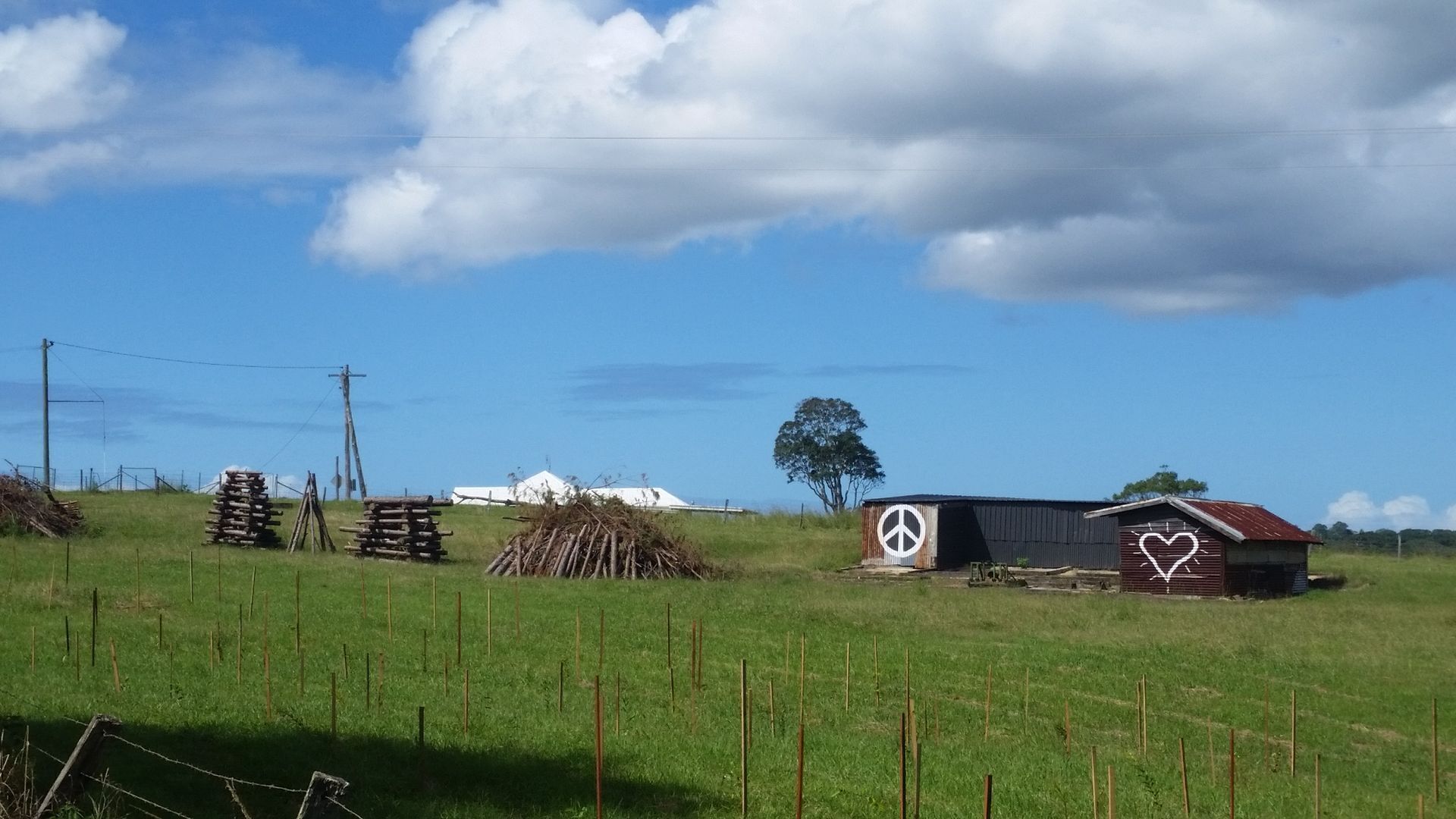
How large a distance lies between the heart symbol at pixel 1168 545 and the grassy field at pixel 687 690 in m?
5.40

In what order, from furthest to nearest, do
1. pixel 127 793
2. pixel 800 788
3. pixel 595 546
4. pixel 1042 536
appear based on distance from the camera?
1. pixel 1042 536
2. pixel 595 546
3. pixel 800 788
4. pixel 127 793

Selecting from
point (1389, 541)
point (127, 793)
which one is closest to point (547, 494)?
point (127, 793)

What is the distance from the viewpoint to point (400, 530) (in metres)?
Answer: 41.4

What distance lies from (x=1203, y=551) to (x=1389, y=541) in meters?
48.0

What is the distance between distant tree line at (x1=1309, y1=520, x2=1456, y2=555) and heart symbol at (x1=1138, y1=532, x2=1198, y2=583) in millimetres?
8682

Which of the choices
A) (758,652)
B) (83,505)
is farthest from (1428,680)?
(83,505)

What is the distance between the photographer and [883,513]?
5056 cm

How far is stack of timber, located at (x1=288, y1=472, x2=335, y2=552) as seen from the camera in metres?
42.5

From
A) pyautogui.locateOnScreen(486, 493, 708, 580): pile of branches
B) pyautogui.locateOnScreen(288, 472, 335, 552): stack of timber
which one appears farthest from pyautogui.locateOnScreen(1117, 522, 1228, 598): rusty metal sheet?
pyautogui.locateOnScreen(288, 472, 335, 552): stack of timber

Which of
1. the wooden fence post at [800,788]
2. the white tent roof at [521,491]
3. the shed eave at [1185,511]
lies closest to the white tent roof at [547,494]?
the white tent roof at [521,491]

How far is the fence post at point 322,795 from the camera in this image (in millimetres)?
7422

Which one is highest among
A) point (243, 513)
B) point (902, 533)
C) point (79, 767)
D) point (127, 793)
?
point (243, 513)

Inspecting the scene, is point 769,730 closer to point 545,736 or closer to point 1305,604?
point 545,736

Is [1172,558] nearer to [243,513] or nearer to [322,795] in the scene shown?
[243,513]
